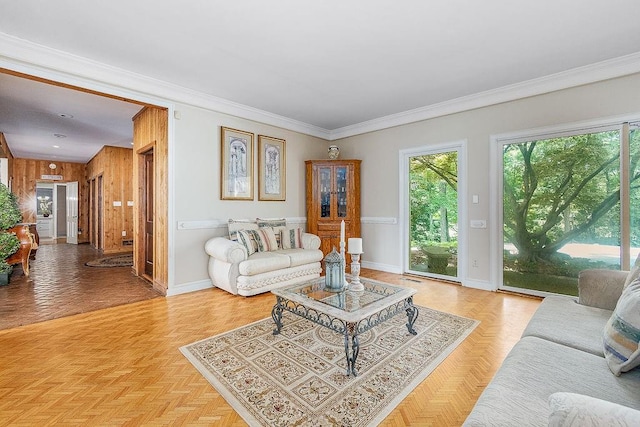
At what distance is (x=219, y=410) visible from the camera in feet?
5.60

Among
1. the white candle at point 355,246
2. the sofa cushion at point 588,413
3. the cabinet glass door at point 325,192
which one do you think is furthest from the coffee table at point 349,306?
the cabinet glass door at point 325,192

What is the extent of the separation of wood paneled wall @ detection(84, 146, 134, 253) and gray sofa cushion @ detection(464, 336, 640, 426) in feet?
28.9

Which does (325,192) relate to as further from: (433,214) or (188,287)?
(188,287)

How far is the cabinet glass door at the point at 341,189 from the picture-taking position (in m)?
5.54

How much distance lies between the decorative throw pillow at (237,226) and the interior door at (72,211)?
27.9 feet

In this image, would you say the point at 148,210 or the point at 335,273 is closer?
the point at 335,273

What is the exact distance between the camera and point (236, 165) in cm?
469

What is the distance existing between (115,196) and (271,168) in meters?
5.15

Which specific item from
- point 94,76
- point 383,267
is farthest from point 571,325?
point 94,76

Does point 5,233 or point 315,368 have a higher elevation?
point 5,233

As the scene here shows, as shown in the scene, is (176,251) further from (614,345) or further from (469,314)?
(614,345)

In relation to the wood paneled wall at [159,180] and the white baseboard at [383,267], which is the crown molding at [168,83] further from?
the white baseboard at [383,267]

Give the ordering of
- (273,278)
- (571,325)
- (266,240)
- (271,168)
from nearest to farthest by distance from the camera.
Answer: (571,325) < (273,278) < (266,240) < (271,168)

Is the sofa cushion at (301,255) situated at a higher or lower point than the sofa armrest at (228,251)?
lower
